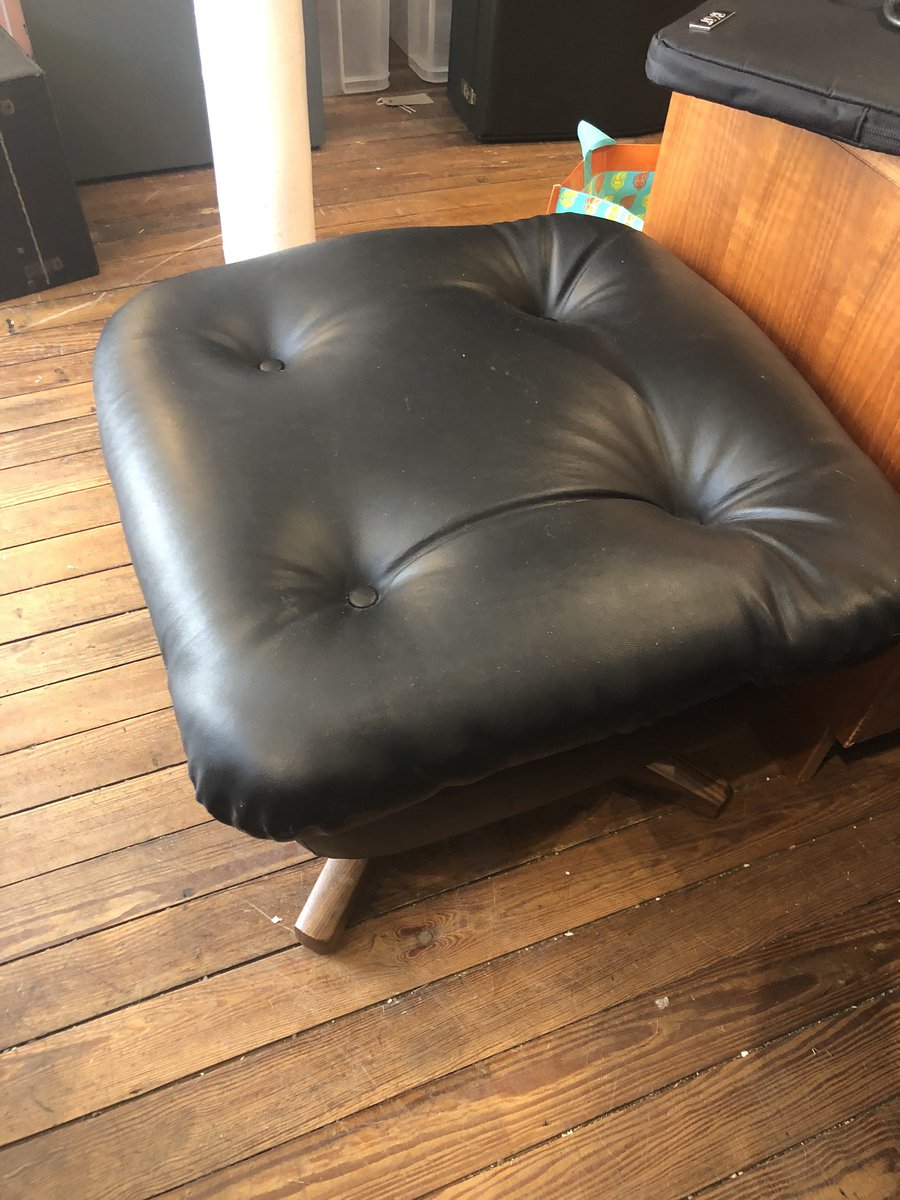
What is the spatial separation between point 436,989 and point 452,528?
439mm

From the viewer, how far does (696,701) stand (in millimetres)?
598

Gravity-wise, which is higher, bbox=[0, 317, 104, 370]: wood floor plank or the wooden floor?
bbox=[0, 317, 104, 370]: wood floor plank

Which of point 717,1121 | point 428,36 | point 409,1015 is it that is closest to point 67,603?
point 409,1015

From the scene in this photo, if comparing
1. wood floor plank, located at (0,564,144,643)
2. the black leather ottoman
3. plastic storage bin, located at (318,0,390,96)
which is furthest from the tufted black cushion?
plastic storage bin, located at (318,0,390,96)

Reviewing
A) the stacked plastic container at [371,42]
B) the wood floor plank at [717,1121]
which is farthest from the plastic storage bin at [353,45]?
the wood floor plank at [717,1121]

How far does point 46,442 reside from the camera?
48.5 inches

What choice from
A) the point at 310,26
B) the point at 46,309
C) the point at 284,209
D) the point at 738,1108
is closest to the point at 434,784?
the point at 738,1108

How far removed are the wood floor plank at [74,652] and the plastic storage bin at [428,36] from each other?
158cm

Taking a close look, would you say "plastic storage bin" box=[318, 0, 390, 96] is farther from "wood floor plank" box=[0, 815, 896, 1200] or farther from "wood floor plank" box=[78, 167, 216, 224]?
"wood floor plank" box=[0, 815, 896, 1200]

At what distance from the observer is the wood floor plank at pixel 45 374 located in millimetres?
1309

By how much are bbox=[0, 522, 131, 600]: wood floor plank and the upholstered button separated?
60 cm

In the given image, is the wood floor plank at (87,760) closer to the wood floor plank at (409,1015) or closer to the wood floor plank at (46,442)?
the wood floor plank at (409,1015)

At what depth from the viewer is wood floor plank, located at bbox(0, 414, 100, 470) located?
121cm

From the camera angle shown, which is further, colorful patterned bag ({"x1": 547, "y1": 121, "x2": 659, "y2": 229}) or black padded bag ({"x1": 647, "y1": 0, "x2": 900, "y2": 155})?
colorful patterned bag ({"x1": 547, "y1": 121, "x2": 659, "y2": 229})
